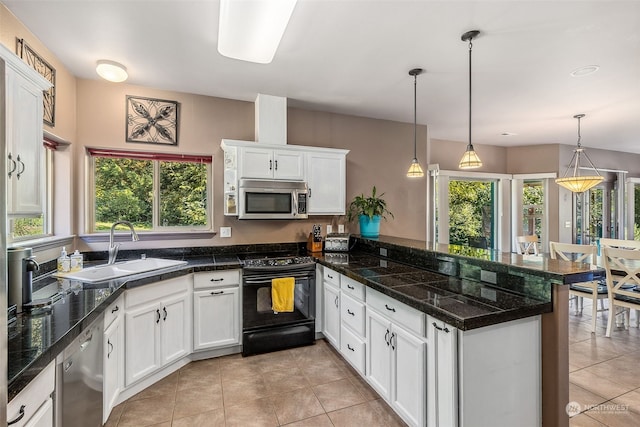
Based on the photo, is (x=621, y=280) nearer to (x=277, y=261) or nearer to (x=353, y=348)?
(x=353, y=348)

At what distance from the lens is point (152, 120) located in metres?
3.18

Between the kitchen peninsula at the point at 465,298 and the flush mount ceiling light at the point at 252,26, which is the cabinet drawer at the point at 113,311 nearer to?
the kitchen peninsula at the point at 465,298

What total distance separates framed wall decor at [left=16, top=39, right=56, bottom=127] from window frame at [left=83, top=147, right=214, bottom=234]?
58 centimetres

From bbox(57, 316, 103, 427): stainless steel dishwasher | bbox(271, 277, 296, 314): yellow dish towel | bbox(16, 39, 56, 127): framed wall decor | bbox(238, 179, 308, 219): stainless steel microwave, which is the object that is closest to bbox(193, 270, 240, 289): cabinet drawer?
bbox(271, 277, 296, 314): yellow dish towel

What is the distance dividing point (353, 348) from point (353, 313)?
0.28 m

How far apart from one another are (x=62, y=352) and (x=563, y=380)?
242cm

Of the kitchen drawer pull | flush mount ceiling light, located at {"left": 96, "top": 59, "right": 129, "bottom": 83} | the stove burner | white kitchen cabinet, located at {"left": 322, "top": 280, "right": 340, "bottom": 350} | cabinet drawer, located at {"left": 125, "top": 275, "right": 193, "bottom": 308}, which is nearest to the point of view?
the kitchen drawer pull

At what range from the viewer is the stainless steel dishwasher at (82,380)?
4.50ft

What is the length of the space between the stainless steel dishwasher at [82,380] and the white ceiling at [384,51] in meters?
1.95

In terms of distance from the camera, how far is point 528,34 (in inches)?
86.3

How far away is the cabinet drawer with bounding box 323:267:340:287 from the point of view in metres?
2.81

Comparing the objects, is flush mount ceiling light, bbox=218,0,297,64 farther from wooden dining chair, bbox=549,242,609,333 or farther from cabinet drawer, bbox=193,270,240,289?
wooden dining chair, bbox=549,242,609,333

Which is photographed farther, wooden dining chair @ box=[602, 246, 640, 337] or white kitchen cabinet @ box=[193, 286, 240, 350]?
wooden dining chair @ box=[602, 246, 640, 337]

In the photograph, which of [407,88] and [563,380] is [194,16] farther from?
[563,380]
